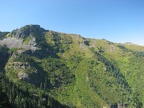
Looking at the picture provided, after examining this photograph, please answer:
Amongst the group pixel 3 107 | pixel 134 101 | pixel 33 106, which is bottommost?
pixel 33 106

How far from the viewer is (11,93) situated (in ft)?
636

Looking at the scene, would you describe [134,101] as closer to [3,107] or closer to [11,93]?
[3,107]

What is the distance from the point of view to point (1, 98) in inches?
2029

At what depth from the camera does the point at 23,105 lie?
184 metres

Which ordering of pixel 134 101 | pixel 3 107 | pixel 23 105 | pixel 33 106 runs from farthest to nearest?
pixel 33 106 < pixel 23 105 < pixel 134 101 < pixel 3 107

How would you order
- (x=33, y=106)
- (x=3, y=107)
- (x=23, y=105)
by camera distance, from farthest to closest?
(x=33, y=106)
(x=23, y=105)
(x=3, y=107)

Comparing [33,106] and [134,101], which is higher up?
[134,101]

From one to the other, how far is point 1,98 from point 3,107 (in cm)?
209

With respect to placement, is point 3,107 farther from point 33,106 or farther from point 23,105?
point 33,106

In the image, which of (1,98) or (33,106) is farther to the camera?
(33,106)

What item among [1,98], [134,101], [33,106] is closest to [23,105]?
[33,106]

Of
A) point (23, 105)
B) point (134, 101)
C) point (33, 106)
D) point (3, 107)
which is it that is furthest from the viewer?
point (33, 106)

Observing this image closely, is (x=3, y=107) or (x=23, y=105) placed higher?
(x=3, y=107)

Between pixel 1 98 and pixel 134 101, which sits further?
pixel 134 101
